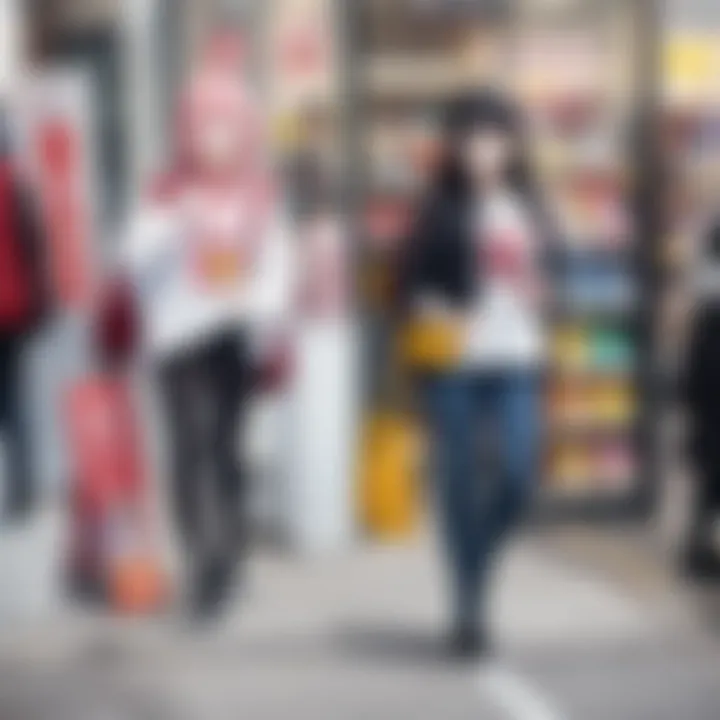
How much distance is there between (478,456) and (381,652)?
21 cm

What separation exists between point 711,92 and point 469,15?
242 mm

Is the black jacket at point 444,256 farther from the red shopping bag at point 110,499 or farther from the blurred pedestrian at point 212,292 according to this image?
the red shopping bag at point 110,499

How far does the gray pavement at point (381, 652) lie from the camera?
3.54 ft

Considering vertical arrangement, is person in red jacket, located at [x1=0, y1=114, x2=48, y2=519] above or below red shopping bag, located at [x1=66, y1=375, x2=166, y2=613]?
above

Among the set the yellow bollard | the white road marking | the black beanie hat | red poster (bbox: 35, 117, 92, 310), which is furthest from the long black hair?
the white road marking

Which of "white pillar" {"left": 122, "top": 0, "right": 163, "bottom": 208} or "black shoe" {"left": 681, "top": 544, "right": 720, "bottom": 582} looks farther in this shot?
"black shoe" {"left": 681, "top": 544, "right": 720, "bottom": 582}

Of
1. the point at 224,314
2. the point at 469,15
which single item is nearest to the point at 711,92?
the point at 469,15

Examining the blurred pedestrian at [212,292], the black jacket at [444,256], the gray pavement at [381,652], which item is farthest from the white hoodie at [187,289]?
the gray pavement at [381,652]

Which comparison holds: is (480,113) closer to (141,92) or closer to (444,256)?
(444,256)

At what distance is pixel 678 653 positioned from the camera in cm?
112

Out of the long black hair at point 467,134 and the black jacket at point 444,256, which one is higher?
the long black hair at point 467,134

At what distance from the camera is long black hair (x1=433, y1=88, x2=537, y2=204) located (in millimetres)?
1054

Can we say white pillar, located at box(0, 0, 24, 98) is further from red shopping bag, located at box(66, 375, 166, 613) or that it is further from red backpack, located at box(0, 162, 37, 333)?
red shopping bag, located at box(66, 375, 166, 613)

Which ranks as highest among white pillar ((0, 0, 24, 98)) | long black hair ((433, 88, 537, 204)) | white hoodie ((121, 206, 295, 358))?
white pillar ((0, 0, 24, 98))
